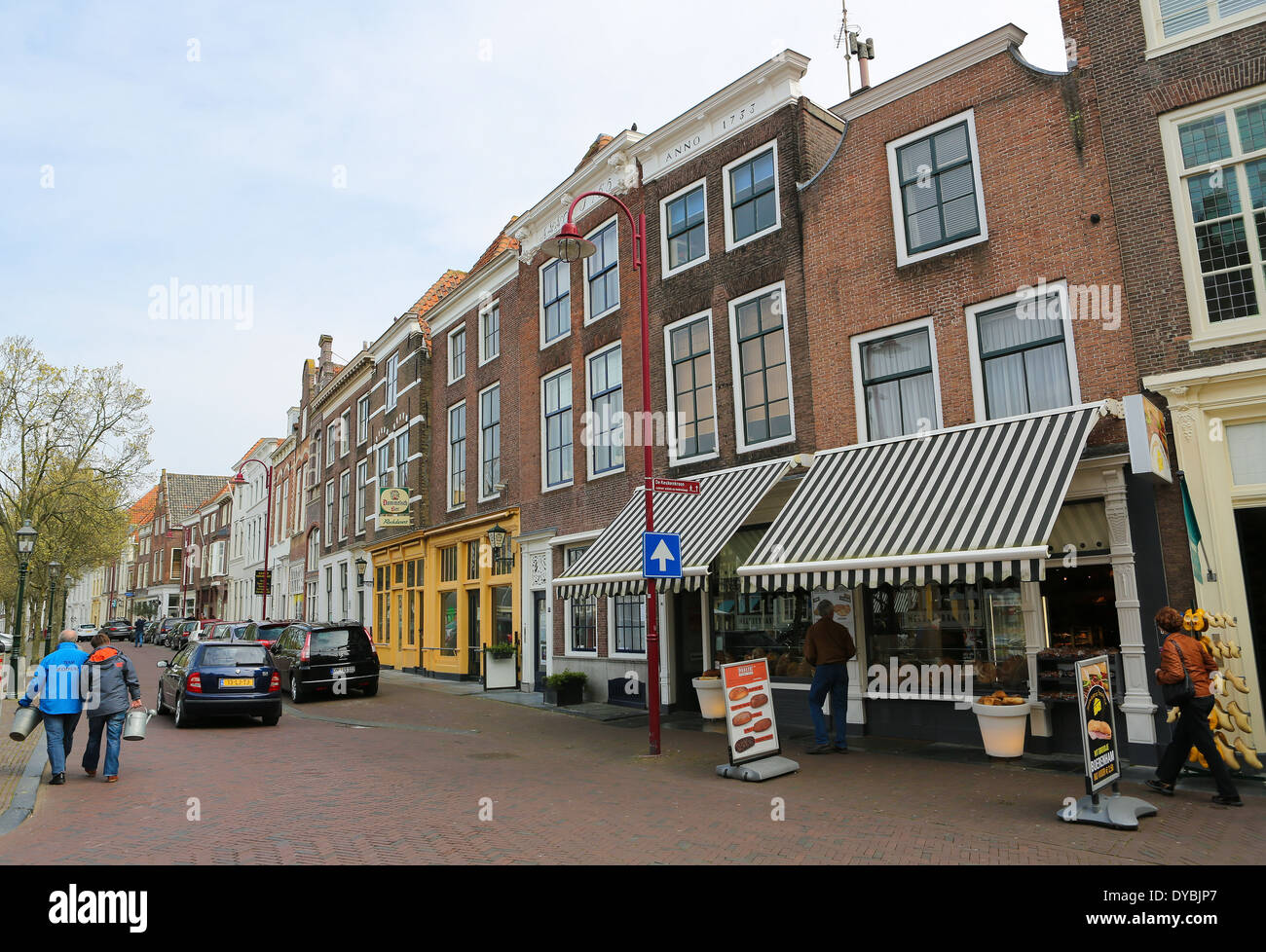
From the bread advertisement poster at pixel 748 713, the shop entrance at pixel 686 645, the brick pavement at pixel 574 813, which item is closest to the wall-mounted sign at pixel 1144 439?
the brick pavement at pixel 574 813

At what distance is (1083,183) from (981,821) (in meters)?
8.14

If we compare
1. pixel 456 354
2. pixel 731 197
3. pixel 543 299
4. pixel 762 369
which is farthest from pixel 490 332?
pixel 762 369

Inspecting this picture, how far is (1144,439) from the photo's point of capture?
8922 millimetres

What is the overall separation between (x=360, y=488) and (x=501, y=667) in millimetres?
16162

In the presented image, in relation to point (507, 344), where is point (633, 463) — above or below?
below

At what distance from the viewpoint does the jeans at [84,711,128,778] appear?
9.95 metres

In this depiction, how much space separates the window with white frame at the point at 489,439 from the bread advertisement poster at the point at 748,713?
45.9 feet

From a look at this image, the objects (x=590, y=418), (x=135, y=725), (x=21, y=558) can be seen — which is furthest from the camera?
(x=21, y=558)

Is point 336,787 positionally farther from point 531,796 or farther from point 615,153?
point 615,153

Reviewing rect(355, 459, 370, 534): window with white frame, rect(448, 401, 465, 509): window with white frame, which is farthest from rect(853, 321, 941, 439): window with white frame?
rect(355, 459, 370, 534): window with white frame

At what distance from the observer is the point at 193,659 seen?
1508cm

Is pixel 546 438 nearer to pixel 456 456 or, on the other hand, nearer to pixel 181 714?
pixel 456 456

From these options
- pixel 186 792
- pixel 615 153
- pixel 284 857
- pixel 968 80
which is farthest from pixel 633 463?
pixel 284 857

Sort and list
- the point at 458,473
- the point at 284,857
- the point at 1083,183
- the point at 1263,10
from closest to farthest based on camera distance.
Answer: the point at 284,857 → the point at 1263,10 → the point at 1083,183 → the point at 458,473
